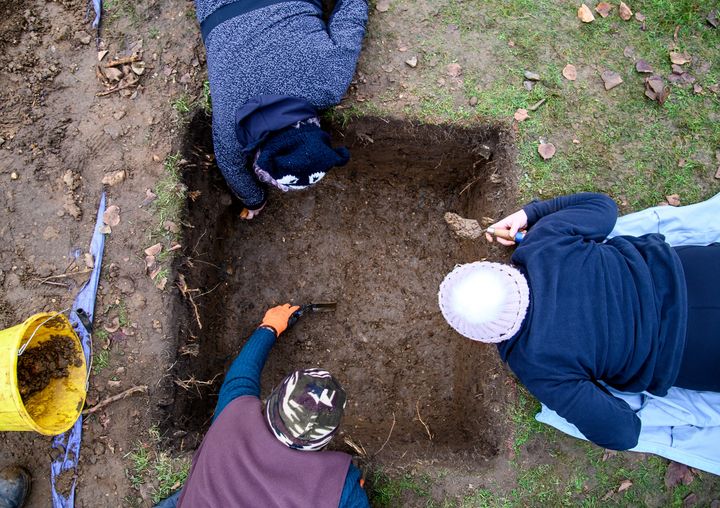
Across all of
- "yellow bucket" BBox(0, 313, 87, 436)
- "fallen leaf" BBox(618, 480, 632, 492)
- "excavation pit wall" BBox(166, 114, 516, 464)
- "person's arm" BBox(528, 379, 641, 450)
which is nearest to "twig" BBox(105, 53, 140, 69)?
"excavation pit wall" BBox(166, 114, 516, 464)

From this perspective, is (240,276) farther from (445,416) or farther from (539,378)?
(539,378)

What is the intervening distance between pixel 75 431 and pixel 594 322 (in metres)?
2.98

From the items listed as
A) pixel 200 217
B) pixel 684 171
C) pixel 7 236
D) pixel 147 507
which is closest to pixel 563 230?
pixel 684 171

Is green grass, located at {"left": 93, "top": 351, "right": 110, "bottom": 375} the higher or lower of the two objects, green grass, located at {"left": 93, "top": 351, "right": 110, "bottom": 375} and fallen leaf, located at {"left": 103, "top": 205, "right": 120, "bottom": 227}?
the lower

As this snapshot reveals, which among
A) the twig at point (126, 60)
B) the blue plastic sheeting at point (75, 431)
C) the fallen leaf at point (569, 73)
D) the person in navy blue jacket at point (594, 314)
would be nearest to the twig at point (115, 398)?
the blue plastic sheeting at point (75, 431)

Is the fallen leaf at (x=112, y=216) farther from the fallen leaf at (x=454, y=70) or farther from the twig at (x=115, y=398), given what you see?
the fallen leaf at (x=454, y=70)

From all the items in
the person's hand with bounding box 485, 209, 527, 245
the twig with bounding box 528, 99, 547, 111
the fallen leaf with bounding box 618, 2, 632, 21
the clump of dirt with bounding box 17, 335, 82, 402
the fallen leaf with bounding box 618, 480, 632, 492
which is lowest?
the fallen leaf with bounding box 618, 480, 632, 492

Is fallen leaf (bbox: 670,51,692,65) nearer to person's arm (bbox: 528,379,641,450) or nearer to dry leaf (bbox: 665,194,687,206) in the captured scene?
dry leaf (bbox: 665,194,687,206)

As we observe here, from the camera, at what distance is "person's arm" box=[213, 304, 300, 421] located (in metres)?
2.49

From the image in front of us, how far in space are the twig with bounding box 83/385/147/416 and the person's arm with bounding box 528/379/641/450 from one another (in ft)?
7.30

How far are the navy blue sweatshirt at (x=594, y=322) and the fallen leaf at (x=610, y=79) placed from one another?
1141 millimetres

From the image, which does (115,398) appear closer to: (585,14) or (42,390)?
(42,390)

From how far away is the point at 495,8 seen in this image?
3.20 m

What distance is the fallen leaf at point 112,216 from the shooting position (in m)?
2.89
